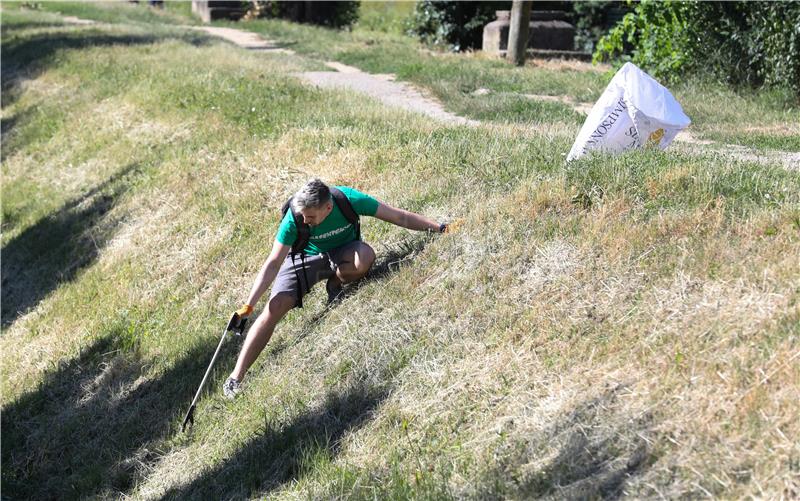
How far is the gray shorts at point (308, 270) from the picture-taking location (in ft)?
24.4

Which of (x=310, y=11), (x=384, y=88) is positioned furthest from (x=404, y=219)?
(x=310, y=11)

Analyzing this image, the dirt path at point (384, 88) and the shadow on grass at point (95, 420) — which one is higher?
the dirt path at point (384, 88)

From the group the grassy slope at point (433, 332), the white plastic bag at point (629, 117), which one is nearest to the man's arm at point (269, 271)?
the grassy slope at point (433, 332)

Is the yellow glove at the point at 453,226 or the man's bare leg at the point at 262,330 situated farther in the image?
the yellow glove at the point at 453,226

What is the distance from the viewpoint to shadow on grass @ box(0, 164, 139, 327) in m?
11.7

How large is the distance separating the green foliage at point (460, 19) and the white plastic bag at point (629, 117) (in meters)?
12.8

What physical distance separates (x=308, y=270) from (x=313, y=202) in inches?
30.9

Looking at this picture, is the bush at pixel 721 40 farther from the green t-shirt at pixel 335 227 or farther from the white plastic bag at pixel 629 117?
the green t-shirt at pixel 335 227

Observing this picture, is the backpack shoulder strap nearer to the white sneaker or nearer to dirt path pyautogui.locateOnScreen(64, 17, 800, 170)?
the white sneaker

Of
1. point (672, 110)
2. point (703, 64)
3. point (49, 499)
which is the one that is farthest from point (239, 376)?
point (703, 64)

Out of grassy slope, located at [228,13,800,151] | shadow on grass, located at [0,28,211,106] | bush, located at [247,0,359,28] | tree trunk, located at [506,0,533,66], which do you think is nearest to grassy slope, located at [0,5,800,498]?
grassy slope, located at [228,13,800,151]

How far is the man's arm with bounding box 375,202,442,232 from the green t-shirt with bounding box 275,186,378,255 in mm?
58

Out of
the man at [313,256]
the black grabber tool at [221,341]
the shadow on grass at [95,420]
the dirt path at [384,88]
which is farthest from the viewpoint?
the dirt path at [384,88]

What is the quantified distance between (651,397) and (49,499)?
16.4 ft
